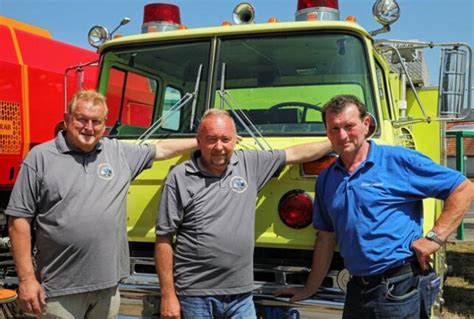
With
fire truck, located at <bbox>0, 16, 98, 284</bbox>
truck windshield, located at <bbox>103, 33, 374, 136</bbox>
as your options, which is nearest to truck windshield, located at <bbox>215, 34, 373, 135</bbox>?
truck windshield, located at <bbox>103, 33, 374, 136</bbox>

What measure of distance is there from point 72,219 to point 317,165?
1362mm

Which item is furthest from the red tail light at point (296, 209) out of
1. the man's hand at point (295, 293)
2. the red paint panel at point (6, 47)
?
the red paint panel at point (6, 47)

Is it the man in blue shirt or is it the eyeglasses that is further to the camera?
the eyeglasses

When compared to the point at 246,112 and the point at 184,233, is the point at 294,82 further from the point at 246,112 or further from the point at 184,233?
the point at 184,233

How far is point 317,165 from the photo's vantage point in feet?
10.1

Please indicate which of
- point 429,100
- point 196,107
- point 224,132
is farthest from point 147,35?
point 429,100

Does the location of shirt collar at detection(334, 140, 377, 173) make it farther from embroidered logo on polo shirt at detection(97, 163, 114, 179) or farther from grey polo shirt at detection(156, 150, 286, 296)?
embroidered logo on polo shirt at detection(97, 163, 114, 179)

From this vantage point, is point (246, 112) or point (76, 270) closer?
point (76, 270)

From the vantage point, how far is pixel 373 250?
95.0 inches

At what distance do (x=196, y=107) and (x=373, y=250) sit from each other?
1632 mm

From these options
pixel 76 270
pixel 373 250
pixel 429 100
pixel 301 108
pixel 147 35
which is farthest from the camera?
pixel 429 100

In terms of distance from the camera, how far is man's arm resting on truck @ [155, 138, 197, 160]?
10.2ft

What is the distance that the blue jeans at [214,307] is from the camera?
2.59m

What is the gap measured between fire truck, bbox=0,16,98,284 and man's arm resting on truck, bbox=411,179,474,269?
3547 mm
